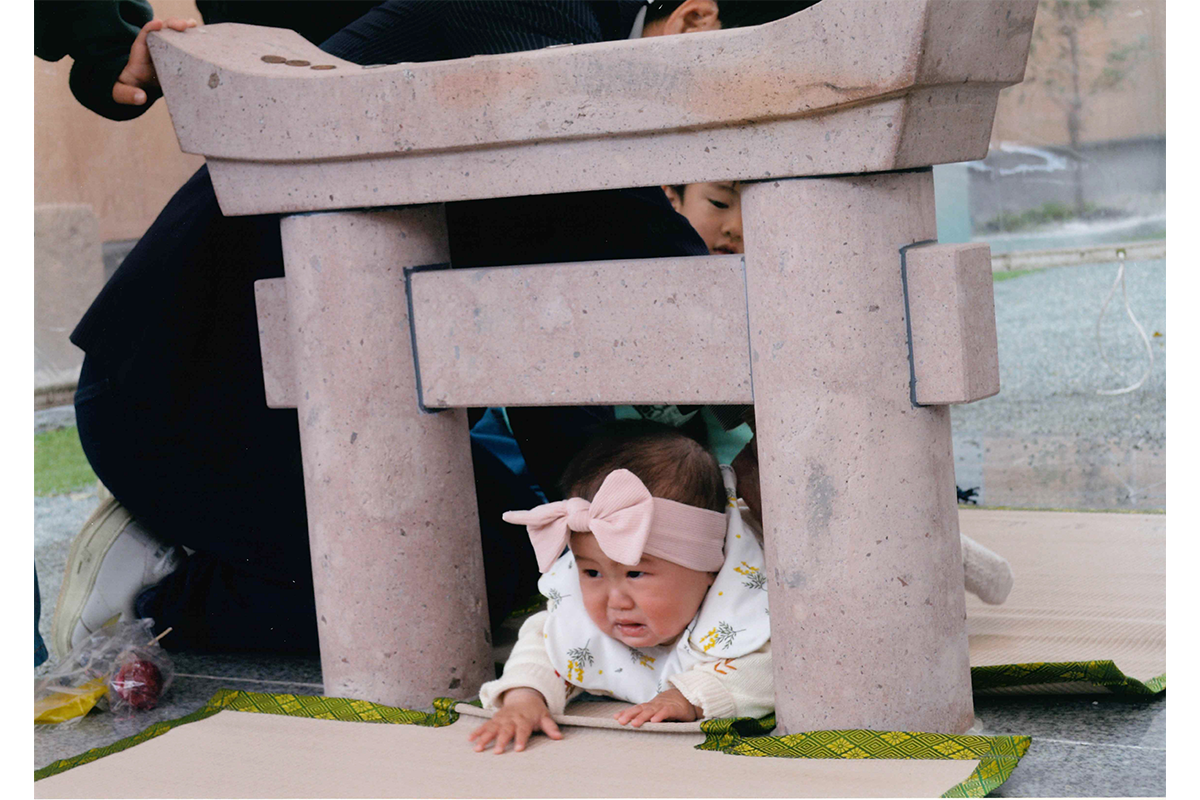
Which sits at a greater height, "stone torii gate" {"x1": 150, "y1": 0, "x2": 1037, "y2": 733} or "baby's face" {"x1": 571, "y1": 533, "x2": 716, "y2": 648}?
"stone torii gate" {"x1": 150, "y1": 0, "x2": 1037, "y2": 733}

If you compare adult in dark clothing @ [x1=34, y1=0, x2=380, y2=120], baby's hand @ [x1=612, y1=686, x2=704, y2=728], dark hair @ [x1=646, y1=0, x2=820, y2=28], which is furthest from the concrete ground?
dark hair @ [x1=646, y1=0, x2=820, y2=28]

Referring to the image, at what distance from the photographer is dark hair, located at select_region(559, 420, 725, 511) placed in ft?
4.84

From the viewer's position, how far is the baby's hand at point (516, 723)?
1355 millimetres

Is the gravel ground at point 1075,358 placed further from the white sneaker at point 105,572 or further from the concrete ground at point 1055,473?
the white sneaker at point 105,572

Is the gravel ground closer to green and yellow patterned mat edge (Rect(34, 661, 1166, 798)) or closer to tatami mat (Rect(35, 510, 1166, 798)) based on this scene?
tatami mat (Rect(35, 510, 1166, 798))

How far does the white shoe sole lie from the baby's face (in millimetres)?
876

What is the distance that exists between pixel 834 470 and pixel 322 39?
50.2 inches

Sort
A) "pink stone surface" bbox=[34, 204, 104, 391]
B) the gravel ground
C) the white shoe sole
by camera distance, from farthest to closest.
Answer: "pink stone surface" bbox=[34, 204, 104, 391], the gravel ground, the white shoe sole

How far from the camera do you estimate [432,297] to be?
4.73 ft

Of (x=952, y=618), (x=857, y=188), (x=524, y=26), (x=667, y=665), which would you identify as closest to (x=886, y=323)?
(x=857, y=188)

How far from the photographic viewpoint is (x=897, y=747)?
1.21m

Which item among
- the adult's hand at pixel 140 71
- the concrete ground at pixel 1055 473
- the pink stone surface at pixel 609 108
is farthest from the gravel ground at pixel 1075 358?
the adult's hand at pixel 140 71

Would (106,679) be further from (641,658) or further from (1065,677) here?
(1065,677)

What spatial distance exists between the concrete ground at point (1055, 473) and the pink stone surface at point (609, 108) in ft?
2.06
